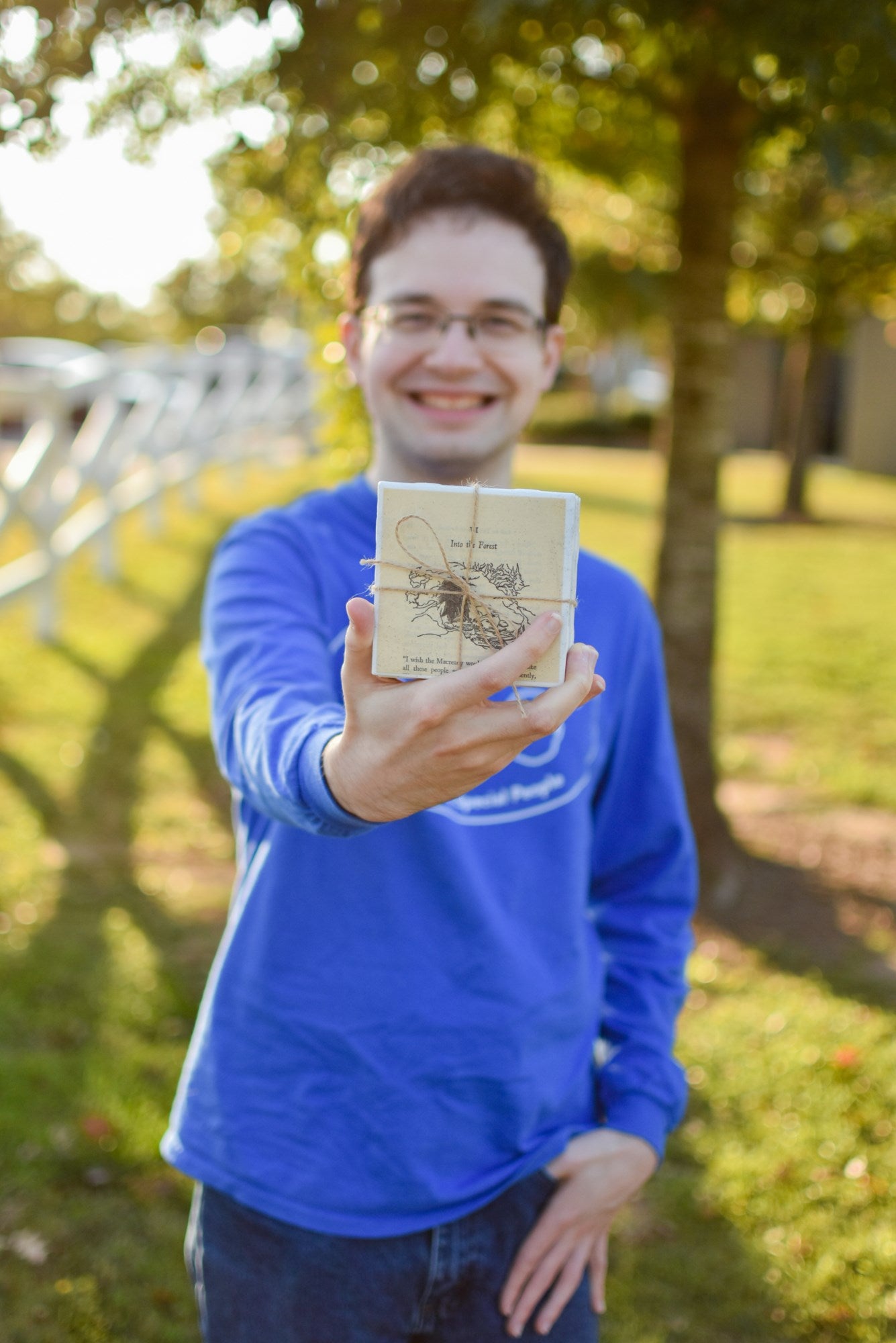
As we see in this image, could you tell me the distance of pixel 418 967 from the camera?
1660 mm

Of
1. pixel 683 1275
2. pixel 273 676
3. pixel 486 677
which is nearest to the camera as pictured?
pixel 486 677

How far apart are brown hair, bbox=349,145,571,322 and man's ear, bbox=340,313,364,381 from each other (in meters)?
0.03

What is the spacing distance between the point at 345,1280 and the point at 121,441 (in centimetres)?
1095

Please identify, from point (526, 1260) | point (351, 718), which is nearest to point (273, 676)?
point (351, 718)

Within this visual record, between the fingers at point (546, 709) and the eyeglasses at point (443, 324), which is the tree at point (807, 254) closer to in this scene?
the eyeglasses at point (443, 324)

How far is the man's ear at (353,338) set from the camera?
6.51 ft

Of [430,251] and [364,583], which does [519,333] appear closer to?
[430,251]

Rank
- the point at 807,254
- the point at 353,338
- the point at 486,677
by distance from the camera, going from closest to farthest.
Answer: the point at 486,677
the point at 353,338
the point at 807,254

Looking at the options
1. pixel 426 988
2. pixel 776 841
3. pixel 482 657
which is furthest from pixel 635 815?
pixel 776 841

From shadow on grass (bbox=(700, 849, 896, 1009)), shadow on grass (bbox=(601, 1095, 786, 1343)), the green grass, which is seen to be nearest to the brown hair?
shadow on grass (bbox=(601, 1095, 786, 1343))

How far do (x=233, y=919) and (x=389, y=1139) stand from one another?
15.1 inches

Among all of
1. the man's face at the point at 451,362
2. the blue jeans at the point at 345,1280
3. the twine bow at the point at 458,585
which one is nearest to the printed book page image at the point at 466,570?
the twine bow at the point at 458,585

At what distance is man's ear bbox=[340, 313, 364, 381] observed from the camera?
1984 millimetres

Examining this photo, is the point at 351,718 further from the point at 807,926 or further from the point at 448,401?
the point at 807,926
